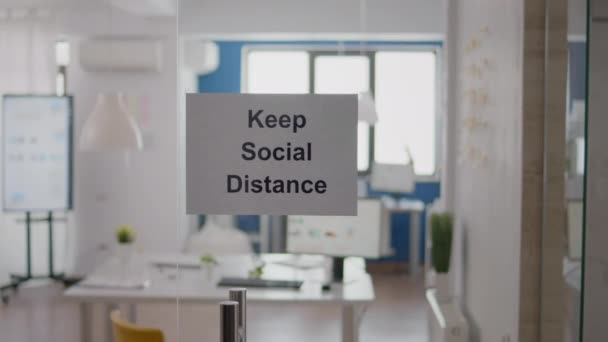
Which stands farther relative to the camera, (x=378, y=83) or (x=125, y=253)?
(x=378, y=83)

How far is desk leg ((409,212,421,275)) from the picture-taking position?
21.0 ft

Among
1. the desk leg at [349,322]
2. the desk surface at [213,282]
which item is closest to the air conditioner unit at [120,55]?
the desk surface at [213,282]

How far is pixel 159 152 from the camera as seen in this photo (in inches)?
236

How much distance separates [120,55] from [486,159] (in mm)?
4086

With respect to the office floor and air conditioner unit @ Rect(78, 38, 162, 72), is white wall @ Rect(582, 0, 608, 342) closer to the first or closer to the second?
the office floor

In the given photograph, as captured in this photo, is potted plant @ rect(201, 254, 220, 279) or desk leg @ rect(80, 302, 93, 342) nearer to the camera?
desk leg @ rect(80, 302, 93, 342)

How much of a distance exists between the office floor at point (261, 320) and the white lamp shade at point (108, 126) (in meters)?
1.08

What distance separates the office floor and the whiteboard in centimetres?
73

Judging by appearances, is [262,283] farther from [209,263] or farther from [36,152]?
[36,152]

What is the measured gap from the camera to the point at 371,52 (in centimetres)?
358

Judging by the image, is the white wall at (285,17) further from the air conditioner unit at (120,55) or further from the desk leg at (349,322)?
the air conditioner unit at (120,55)

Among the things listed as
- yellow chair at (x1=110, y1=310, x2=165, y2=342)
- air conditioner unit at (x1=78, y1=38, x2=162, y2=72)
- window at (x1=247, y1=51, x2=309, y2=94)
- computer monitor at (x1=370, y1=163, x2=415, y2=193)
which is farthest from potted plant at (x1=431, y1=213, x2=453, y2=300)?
air conditioner unit at (x1=78, y1=38, x2=162, y2=72)

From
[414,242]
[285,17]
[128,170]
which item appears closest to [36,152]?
[128,170]

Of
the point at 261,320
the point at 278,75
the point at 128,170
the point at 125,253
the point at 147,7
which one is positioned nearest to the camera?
the point at 278,75
